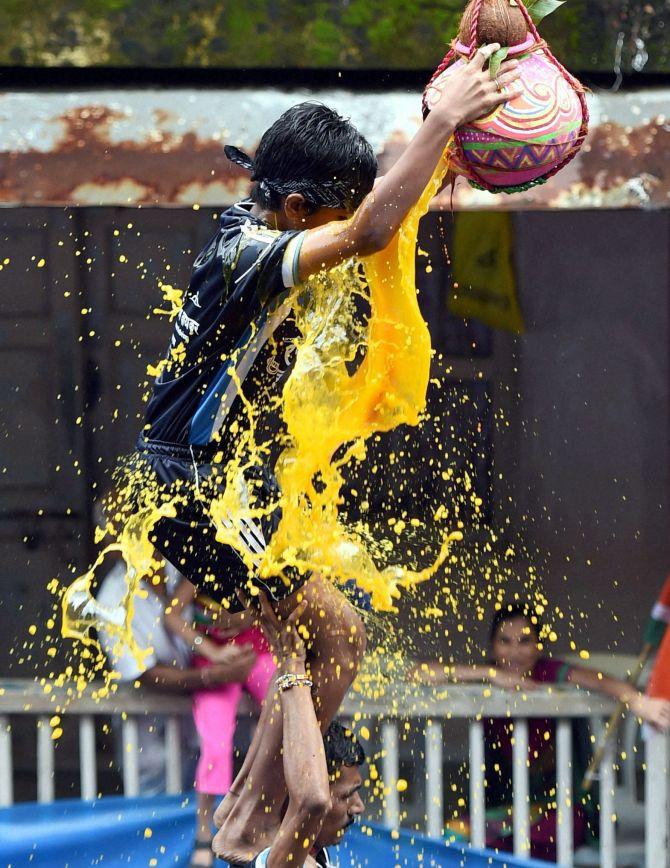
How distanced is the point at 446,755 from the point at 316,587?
2.67 meters

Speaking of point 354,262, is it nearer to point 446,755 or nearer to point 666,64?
point 666,64

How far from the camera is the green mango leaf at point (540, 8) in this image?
11.5 feet

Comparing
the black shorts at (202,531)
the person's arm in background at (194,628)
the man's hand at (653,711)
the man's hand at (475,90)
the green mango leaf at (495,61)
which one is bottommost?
the man's hand at (653,711)

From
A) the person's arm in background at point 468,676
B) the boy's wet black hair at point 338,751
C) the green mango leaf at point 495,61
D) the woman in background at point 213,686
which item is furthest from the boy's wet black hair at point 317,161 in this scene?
the person's arm in background at point 468,676

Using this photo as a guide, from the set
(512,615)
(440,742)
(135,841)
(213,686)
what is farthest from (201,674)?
(512,615)

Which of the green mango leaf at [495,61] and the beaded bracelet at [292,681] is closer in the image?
the green mango leaf at [495,61]

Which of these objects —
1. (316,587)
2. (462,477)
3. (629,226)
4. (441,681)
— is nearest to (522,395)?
(462,477)

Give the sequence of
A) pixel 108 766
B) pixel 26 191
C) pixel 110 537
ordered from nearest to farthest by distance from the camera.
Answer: pixel 26 191, pixel 110 537, pixel 108 766

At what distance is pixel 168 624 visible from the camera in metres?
5.28

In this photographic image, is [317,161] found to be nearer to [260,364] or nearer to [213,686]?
[260,364]

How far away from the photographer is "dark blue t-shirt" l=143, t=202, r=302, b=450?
3445 millimetres

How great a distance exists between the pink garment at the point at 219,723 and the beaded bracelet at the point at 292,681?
140cm

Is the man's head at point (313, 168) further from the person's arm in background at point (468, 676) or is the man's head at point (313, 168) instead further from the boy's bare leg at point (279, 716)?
the person's arm in background at point (468, 676)

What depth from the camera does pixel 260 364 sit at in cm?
368
